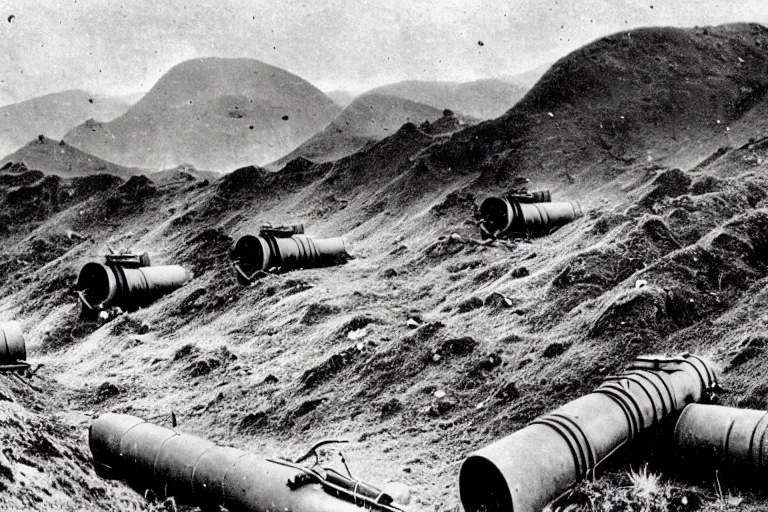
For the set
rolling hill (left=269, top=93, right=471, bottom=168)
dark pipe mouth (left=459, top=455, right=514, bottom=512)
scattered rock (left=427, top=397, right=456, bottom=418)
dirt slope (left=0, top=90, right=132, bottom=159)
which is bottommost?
scattered rock (left=427, top=397, right=456, bottom=418)

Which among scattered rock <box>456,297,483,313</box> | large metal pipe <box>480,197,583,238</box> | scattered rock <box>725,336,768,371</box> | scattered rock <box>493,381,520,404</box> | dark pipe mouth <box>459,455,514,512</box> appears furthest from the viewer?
large metal pipe <box>480,197,583,238</box>

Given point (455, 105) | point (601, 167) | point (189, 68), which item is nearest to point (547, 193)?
point (601, 167)

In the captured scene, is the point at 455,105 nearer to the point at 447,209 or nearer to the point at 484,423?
the point at 447,209

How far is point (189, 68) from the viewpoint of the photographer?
5366 cm

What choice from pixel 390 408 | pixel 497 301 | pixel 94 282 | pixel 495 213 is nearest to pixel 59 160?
pixel 94 282

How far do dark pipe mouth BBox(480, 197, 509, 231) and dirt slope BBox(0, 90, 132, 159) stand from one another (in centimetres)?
4462

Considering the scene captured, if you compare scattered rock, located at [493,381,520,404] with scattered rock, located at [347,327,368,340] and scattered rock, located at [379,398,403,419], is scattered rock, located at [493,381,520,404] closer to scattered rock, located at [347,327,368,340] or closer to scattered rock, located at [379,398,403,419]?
scattered rock, located at [379,398,403,419]

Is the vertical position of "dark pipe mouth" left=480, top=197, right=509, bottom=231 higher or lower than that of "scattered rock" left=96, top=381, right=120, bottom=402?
higher

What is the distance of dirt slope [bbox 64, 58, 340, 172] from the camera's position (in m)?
47.1

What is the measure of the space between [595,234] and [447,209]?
25.7 ft

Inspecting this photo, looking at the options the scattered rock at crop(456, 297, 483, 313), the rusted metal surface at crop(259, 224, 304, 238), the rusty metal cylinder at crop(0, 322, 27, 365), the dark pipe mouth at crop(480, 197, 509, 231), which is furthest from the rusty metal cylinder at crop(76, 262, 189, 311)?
the dark pipe mouth at crop(480, 197, 509, 231)

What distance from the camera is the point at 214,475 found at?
221 inches

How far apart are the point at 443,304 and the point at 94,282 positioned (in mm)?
10083

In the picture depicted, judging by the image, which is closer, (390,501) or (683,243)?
(390,501)
